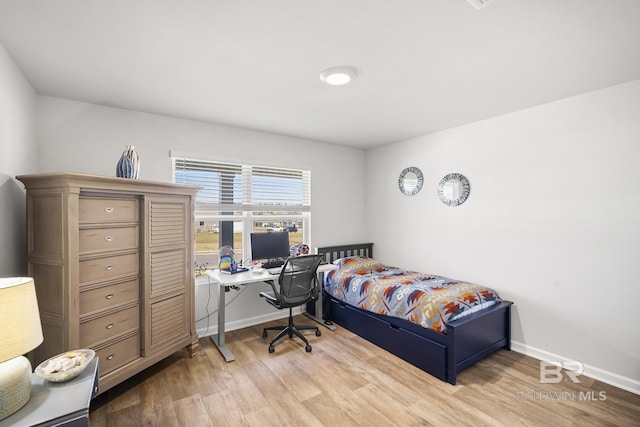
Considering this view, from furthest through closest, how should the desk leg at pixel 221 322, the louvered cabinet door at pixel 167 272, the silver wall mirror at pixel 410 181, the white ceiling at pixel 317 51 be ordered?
1. the silver wall mirror at pixel 410 181
2. the desk leg at pixel 221 322
3. the louvered cabinet door at pixel 167 272
4. the white ceiling at pixel 317 51

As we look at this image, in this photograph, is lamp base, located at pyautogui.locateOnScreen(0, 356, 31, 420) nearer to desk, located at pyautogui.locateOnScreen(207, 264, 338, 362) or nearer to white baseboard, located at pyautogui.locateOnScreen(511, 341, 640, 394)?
desk, located at pyautogui.locateOnScreen(207, 264, 338, 362)

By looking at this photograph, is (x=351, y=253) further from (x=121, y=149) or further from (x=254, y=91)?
(x=121, y=149)

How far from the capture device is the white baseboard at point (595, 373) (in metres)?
2.33

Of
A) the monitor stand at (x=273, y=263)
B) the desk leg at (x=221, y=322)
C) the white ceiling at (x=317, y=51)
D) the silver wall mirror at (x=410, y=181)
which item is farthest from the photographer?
the silver wall mirror at (x=410, y=181)

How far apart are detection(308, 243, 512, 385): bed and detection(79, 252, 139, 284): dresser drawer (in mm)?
2297

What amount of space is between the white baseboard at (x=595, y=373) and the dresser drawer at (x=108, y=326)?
3661 millimetres

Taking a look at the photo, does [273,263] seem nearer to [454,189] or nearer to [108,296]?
[108,296]

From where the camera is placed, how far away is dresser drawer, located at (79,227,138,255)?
2008 mm

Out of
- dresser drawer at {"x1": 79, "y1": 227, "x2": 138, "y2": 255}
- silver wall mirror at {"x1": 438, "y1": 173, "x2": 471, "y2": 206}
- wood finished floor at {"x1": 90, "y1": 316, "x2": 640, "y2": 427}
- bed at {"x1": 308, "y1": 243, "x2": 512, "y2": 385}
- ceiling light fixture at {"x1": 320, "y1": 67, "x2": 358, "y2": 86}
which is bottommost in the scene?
wood finished floor at {"x1": 90, "y1": 316, "x2": 640, "y2": 427}

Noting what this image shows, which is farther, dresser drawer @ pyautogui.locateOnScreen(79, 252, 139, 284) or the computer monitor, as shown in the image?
the computer monitor

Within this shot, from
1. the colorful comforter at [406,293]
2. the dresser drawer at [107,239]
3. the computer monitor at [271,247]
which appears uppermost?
the dresser drawer at [107,239]
